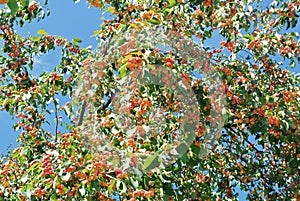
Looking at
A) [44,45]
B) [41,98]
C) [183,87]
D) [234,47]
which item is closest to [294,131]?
[234,47]

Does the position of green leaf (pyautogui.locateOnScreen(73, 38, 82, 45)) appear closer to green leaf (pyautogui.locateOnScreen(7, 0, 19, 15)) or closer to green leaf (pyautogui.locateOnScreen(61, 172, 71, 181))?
green leaf (pyautogui.locateOnScreen(61, 172, 71, 181))

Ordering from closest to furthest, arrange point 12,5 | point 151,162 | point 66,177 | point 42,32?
1. point 12,5
2. point 151,162
3. point 66,177
4. point 42,32

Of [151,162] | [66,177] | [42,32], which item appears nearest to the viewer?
[151,162]

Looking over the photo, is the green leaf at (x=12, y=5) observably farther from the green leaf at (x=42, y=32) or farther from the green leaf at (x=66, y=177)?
the green leaf at (x=42, y=32)

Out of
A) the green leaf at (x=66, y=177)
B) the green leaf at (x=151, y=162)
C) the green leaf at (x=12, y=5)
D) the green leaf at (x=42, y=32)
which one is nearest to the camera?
the green leaf at (x=12, y=5)

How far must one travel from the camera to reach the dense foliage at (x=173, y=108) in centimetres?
345

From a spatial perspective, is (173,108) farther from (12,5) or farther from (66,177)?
(12,5)

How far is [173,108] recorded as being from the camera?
13.6ft

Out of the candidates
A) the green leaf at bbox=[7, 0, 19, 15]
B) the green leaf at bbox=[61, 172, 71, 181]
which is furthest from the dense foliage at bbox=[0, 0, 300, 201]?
the green leaf at bbox=[7, 0, 19, 15]

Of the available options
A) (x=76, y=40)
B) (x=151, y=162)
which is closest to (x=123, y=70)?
(x=151, y=162)

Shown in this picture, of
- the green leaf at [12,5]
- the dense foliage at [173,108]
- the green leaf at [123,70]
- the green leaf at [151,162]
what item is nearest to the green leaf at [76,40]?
the dense foliage at [173,108]

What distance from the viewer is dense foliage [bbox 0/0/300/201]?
3.45 meters

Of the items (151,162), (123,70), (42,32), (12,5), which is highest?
(42,32)

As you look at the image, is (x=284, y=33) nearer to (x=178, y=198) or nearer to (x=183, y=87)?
(x=183, y=87)
